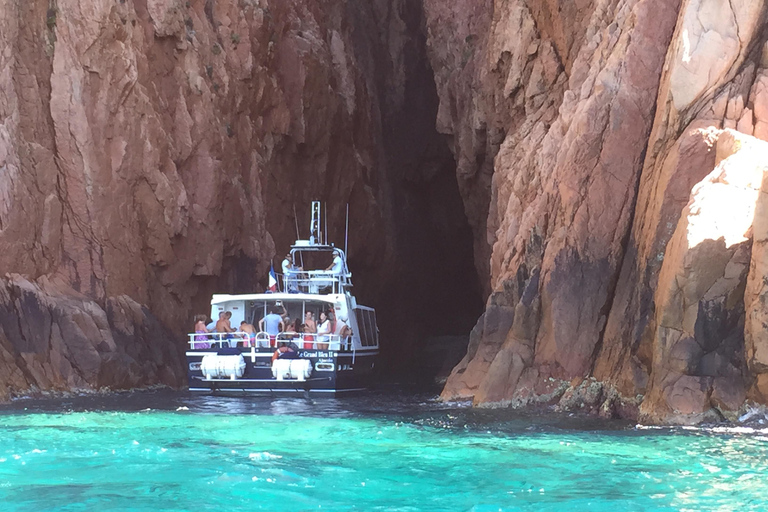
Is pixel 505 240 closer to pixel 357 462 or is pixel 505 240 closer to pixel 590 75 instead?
pixel 590 75

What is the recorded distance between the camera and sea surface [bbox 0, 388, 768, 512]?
1173cm

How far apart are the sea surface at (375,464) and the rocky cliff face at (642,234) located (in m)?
1.18

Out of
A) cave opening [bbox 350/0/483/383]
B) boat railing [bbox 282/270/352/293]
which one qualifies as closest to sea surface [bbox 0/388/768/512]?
boat railing [bbox 282/270/352/293]

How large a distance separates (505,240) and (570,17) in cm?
687

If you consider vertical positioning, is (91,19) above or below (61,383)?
above

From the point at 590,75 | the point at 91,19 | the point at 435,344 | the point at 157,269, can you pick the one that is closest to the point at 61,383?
the point at 157,269

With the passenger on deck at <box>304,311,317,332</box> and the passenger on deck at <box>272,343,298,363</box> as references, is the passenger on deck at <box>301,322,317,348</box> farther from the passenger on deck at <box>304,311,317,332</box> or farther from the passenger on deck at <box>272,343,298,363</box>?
the passenger on deck at <box>272,343,298,363</box>

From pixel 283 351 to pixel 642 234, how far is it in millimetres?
10013

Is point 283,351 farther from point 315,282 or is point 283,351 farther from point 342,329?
point 315,282

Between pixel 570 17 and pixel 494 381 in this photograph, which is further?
pixel 570 17

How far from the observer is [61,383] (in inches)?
1022

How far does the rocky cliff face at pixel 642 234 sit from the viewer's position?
54.0 feet

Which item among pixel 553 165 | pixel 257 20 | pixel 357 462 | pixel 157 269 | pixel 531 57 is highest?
pixel 257 20

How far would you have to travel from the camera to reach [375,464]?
46.5ft
